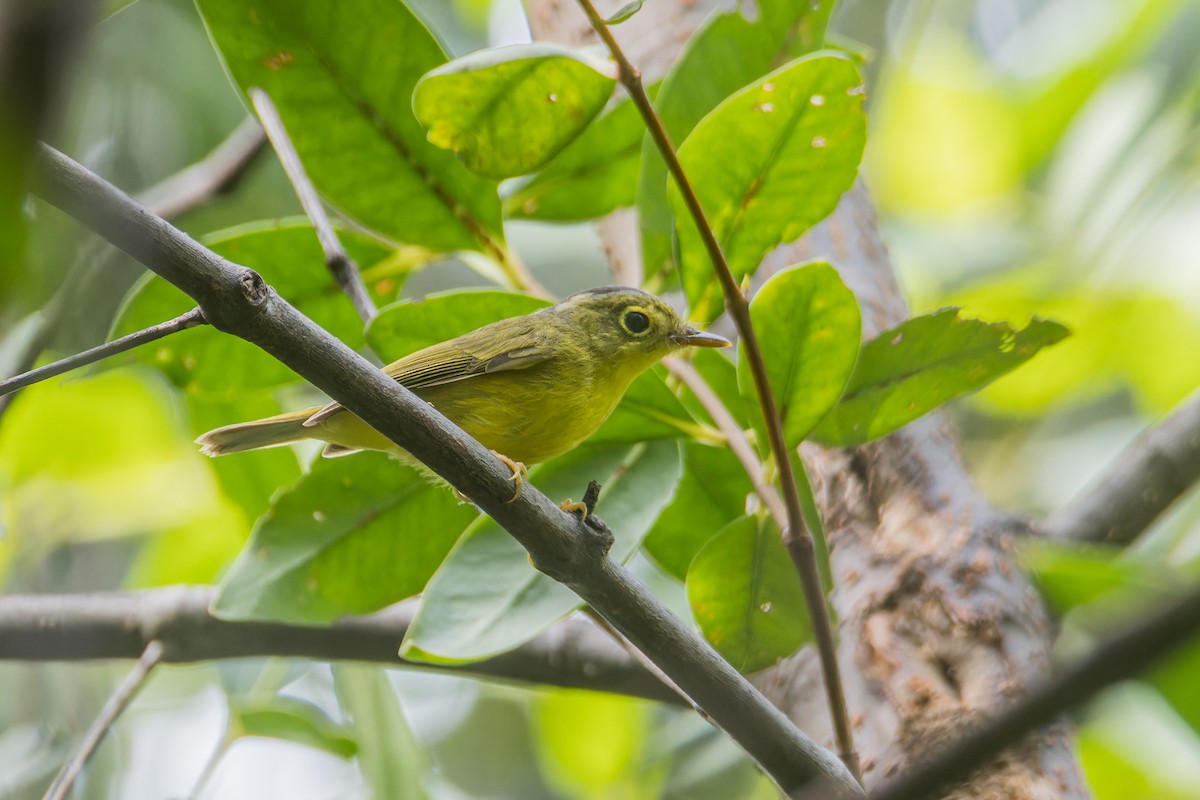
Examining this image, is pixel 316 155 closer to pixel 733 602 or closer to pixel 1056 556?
pixel 733 602

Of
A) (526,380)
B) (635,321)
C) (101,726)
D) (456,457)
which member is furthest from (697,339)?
(101,726)

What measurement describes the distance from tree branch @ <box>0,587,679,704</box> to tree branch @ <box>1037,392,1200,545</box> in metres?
1.04

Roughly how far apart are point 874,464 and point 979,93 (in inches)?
109

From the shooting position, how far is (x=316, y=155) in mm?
2266

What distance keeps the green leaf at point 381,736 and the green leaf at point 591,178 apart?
4.79 feet

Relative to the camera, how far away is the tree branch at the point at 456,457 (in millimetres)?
1203

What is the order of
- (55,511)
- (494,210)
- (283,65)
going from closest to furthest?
(283,65) → (494,210) → (55,511)

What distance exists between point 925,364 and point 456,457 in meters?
1.00

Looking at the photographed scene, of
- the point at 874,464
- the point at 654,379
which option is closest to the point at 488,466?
the point at 654,379

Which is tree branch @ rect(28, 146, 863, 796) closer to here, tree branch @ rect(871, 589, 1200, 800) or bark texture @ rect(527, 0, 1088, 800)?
bark texture @ rect(527, 0, 1088, 800)

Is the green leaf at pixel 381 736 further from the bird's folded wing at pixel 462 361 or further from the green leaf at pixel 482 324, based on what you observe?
the green leaf at pixel 482 324

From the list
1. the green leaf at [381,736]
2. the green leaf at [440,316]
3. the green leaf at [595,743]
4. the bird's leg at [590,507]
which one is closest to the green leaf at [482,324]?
the green leaf at [440,316]

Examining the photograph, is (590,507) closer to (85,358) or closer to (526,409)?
(85,358)

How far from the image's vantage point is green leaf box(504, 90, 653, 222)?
2.54 m
